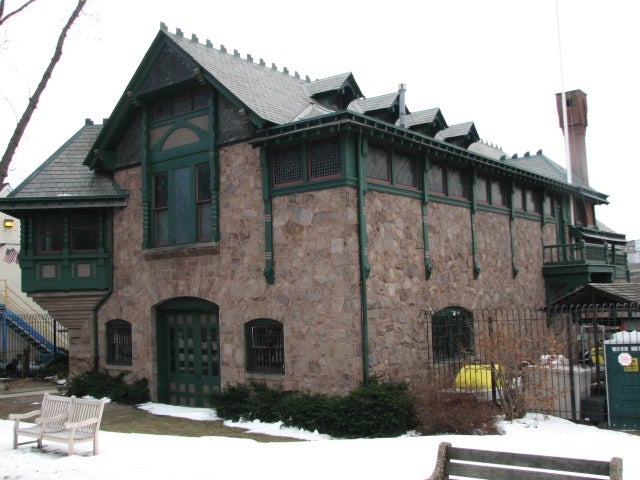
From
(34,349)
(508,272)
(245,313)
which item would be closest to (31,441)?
(245,313)

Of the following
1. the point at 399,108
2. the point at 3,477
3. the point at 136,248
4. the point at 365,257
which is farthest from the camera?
the point at 136,248

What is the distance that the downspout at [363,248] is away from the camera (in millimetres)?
14188

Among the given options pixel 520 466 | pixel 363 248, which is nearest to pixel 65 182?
pixel 363 248

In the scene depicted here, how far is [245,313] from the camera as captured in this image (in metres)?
16.0

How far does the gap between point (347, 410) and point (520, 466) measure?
6.75 metres

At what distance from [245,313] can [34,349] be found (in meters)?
15.0

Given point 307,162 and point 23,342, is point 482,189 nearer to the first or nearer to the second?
point 307,162

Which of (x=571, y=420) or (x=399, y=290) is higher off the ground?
(x=399, y=290)

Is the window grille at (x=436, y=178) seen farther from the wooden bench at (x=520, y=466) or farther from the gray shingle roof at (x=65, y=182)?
the wooden bench at (x=520, y=466)

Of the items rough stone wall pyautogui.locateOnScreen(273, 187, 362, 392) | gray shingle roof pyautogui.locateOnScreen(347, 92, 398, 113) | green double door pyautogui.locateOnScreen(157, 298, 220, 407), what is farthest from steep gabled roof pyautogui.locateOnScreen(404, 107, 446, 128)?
green double door pyautogui.locateOnScreen(157, 298, 220, 407)

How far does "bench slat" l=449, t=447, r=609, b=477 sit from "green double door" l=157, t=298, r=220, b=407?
10.3 metres

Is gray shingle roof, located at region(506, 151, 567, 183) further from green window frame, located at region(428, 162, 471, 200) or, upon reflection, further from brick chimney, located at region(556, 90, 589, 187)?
green window frame, located at region(428, 162, 471, 200)

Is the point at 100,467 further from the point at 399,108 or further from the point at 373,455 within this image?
the point at 399,108

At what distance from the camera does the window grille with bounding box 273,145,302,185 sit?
15.2m
